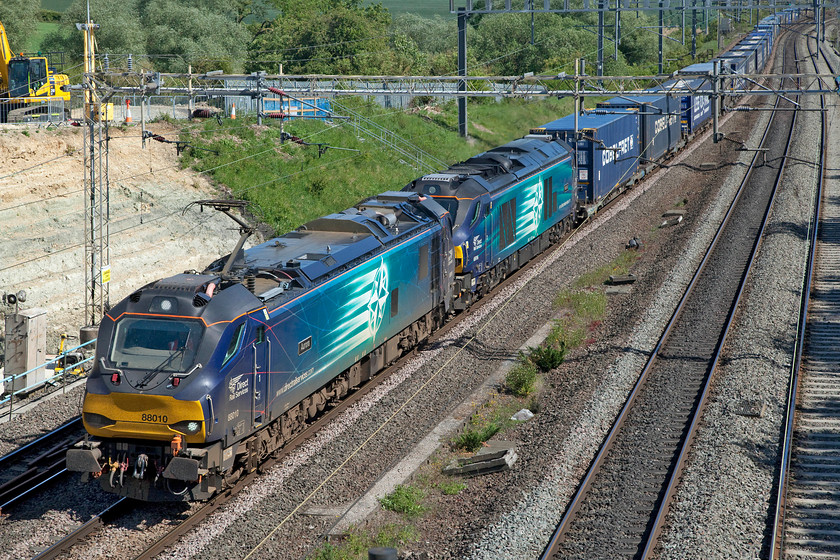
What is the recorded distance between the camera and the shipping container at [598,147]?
38.1 m

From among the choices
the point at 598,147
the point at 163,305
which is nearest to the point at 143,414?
the point at 163,305

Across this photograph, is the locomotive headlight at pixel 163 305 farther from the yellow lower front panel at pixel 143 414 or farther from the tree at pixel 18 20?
the tree at pixel 18 20

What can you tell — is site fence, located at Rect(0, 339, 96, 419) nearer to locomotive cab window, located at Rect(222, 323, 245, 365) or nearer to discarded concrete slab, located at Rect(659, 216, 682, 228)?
locomotive cab window, located at Rect(222, 323, 245, 365)

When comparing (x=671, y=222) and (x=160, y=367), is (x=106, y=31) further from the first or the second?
(x=160, y=367)

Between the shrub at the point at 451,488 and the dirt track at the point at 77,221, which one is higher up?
the dirt track at the point at 77,221

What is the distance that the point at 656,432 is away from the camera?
61.4 ft

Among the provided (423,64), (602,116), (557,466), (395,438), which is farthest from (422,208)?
(423,64)

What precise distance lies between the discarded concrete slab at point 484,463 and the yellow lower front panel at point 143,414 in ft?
17.7

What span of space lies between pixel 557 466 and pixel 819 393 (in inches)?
291

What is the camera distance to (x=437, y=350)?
2467 cm

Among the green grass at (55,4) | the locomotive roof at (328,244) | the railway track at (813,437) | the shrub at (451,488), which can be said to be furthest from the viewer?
the green grass at (55,4)

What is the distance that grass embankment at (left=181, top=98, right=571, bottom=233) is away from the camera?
43812mm

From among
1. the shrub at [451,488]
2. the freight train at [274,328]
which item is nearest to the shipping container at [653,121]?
the freight train at [274,328]

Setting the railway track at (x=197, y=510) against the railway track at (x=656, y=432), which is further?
the railway track at (x=656, y=432)
